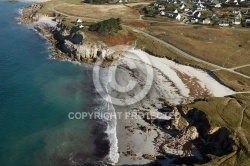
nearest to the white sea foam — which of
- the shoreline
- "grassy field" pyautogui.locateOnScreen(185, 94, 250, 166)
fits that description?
the shoreline

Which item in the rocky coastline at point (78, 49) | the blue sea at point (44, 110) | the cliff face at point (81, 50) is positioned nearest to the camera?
the blue sea at point (44, 110)

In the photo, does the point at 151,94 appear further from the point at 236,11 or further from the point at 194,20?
the point at 236,11

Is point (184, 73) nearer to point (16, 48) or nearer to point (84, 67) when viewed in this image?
point (84, 67)

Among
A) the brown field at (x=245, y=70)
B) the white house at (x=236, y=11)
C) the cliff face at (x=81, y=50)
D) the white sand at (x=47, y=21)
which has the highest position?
the white house at (x=236, y=11)

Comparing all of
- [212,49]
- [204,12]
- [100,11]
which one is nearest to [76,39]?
[212,49]

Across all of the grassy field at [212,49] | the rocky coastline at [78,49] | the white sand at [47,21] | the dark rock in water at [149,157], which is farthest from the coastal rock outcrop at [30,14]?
the dark rock in water at [149,157]

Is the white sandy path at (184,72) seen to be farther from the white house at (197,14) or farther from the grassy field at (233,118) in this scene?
the white house at (197,14)

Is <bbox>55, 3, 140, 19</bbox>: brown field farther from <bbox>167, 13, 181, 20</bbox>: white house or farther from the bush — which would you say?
the bush
